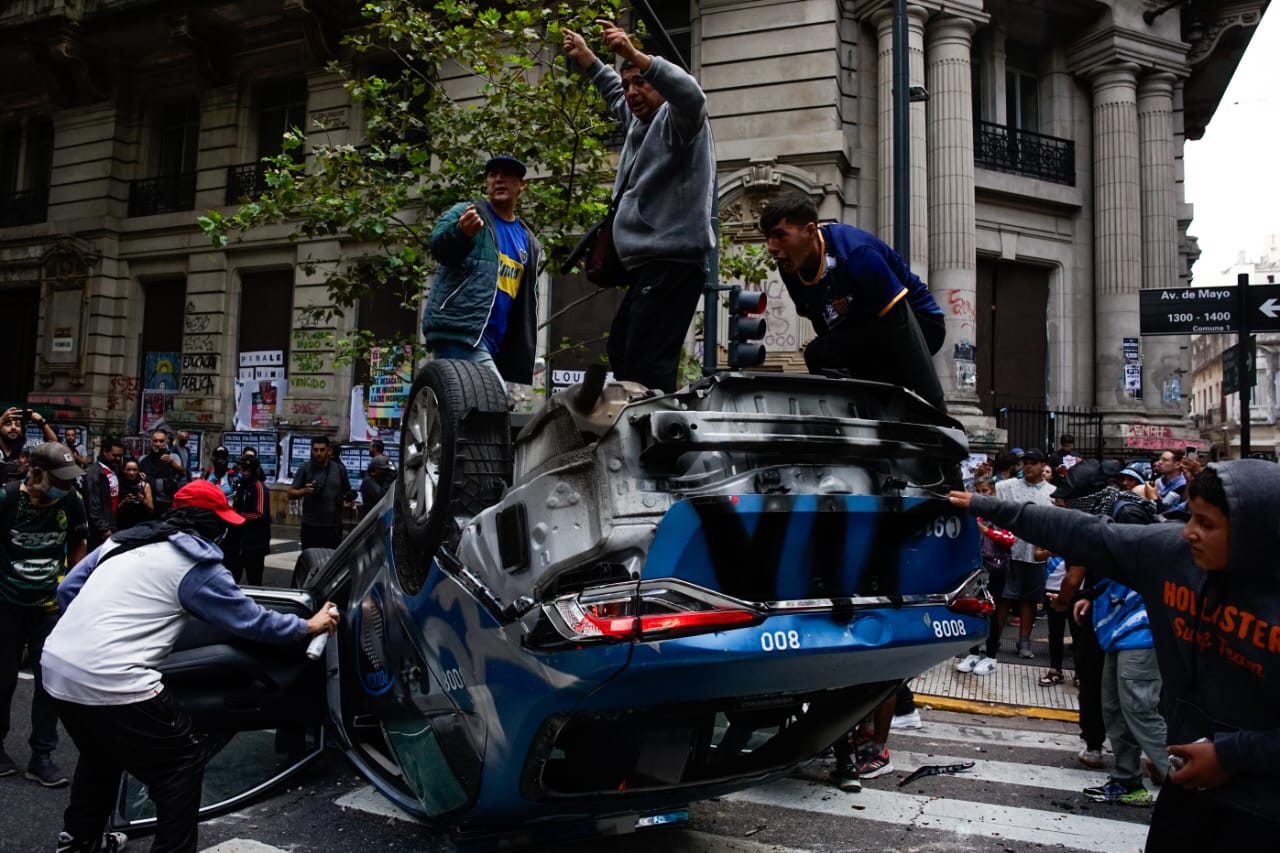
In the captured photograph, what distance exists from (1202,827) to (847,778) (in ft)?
8.94

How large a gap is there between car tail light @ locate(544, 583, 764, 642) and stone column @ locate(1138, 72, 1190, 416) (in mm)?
15785

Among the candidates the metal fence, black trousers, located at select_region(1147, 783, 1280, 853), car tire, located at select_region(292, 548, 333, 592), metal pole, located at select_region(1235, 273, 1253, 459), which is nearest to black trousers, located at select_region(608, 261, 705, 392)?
black trousers, located at select_region(1147, 783, 1280, 853)

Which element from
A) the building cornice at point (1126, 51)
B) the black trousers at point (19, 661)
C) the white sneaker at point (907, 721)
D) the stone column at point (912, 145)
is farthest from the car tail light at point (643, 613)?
the building cornice at point (1126, 51)

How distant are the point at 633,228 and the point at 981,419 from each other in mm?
11833

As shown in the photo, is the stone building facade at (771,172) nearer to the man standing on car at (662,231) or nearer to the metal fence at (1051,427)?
the metal fence at (1051,427)

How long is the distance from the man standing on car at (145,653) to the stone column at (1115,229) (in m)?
15.6

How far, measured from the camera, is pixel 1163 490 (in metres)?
10.4

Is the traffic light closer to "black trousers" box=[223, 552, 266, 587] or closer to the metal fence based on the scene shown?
"black trousers" box=[223, 552, 266, 587]

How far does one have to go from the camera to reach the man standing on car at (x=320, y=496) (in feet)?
32.2

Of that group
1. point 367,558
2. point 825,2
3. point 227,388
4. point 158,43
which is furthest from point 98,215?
point 367,558

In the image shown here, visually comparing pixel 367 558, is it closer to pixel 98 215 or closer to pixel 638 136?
pixel 638 136

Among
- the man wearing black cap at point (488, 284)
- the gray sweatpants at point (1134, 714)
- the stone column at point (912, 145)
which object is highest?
the stone column at point (912, 145)

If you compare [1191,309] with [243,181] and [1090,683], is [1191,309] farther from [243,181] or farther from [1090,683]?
[243,181]

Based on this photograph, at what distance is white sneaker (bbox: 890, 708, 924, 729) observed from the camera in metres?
6.16
